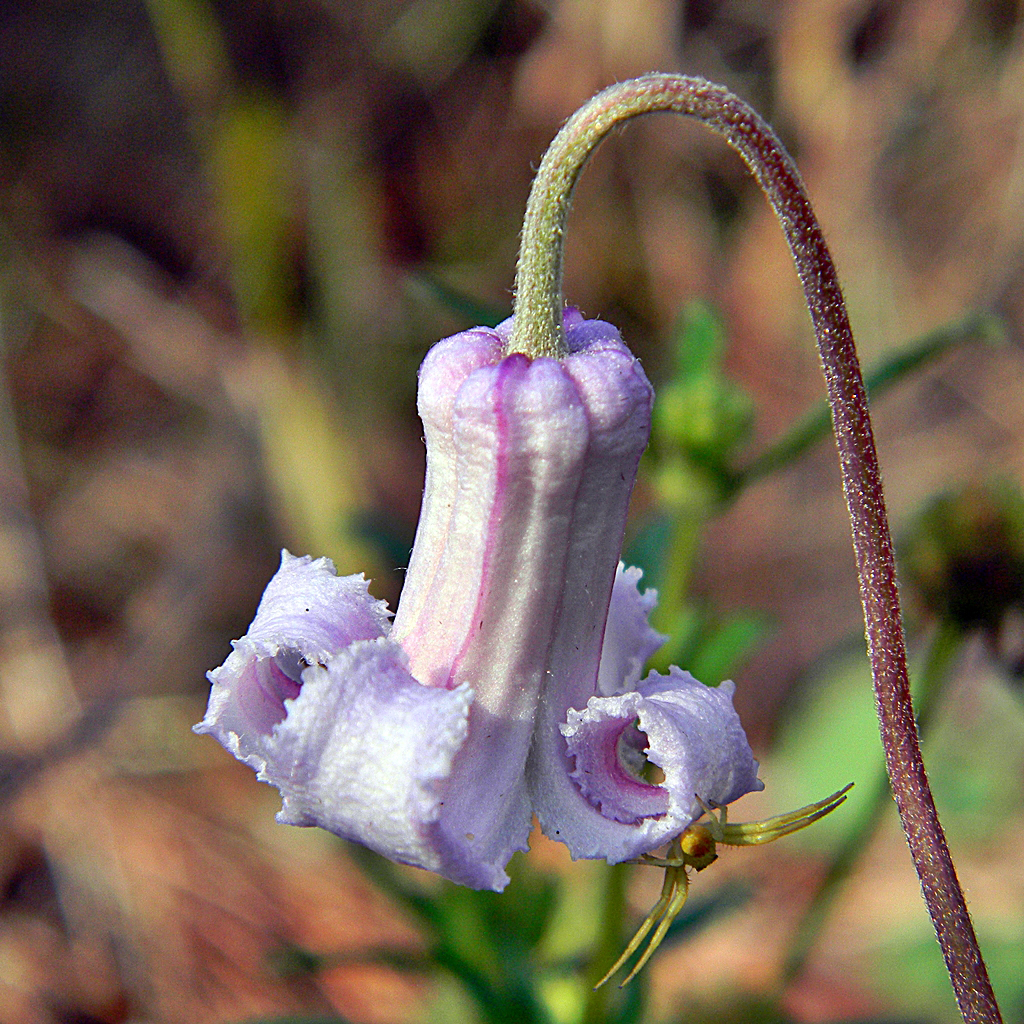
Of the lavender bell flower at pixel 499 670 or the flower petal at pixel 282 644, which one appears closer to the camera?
the lavender bell flower at pixel 499 670

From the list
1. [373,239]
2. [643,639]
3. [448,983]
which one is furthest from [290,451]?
[643,639]

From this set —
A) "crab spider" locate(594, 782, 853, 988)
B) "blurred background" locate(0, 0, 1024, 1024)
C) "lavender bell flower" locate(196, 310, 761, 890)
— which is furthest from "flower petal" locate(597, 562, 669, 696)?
"blurred background" locate(0, 0, 1024, 1024)

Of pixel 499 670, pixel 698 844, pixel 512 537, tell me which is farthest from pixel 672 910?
pixel 512 537

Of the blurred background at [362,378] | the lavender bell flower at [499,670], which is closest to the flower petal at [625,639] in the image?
the lavender bell flower at [499,670]

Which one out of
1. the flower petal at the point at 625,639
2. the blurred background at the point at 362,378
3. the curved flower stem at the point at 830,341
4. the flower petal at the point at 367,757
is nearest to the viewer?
the flower petal at the point at 367,757

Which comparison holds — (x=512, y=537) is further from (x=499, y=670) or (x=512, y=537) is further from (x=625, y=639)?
(x=625, y=639)

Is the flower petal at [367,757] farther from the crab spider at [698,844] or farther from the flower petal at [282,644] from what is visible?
the crab spider at [698,844]

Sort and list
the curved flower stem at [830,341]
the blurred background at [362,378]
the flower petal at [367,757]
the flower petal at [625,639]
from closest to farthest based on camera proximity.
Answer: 1. the flower petal at [367,757]
2. the curved flower stem at [830,341]
3. the flower petal at [625,639]
4. the blurred background at [362,378]
